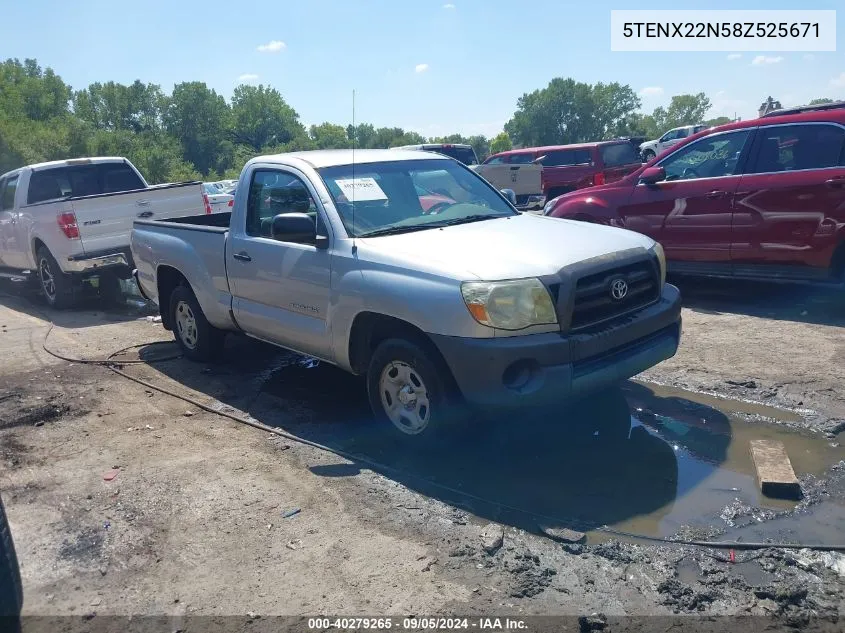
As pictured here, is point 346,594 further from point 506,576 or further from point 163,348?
point 163,348

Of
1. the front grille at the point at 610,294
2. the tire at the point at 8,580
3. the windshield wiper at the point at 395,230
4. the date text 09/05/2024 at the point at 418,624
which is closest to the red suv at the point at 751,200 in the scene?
the front grille at the point at 610,294

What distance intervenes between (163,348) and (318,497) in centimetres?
428

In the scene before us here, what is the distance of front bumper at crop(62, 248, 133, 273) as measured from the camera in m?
9.68

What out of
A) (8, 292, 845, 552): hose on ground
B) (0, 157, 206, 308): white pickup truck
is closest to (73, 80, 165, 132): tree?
(0, 157, 206, 308): white pickup truck

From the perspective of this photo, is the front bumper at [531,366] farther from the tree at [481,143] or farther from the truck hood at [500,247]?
the tree at [481,143]

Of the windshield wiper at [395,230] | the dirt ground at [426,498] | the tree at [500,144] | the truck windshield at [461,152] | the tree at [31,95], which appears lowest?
the dirt ground at [426,498]

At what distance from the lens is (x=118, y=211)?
972 cm

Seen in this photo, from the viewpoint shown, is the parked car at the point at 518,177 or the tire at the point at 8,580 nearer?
the tire at the point at 8,580

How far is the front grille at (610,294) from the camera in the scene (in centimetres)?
440

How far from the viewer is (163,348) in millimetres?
7938

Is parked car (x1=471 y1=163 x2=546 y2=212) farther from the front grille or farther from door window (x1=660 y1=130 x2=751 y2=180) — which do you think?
the front grille

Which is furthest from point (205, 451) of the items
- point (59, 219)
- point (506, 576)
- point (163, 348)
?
point (59, 219)

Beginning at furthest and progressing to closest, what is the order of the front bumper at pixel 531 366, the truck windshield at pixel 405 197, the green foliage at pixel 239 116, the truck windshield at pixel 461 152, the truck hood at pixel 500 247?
1. the green foliage at pixel 239 116
2. the truck windshield at pixel 461 152
3. the truck windshield at pixel 405 197
4. the truck hood at pixel 500 247
5. the front bumper at pixel 531 366

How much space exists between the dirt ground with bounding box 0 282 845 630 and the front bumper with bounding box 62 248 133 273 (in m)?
3.27
